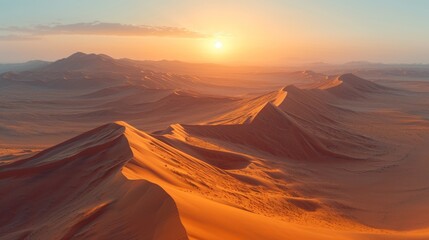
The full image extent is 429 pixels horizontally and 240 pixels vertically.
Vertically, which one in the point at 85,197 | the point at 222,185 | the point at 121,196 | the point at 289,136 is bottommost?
the point at 289,136

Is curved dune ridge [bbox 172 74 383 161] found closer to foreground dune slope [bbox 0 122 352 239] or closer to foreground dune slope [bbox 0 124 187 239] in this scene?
foreground dune slope [bbox 0 122 352 239]

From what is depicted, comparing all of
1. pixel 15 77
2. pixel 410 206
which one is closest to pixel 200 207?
pixel 410 206

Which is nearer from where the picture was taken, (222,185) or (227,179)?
(222,185)

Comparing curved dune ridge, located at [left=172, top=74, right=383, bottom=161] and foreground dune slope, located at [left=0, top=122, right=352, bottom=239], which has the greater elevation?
foreground dune slope, located at [left=0, top=122, right=352, bottom=239]

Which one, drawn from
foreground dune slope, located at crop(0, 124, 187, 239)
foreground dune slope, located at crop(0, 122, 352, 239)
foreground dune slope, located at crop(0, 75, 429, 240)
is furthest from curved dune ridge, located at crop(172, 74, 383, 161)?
foreground dune slope, located at crop(0, 124, 187, 239)

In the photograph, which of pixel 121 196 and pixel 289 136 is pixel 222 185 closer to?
pixel 121 196

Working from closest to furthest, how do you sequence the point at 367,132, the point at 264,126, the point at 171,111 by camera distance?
the point at 264,126
the point at 367,132
the point at 171,111

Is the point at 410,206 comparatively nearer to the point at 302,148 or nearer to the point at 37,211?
the point at 302,148

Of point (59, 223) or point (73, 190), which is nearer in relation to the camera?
point (59, 223)

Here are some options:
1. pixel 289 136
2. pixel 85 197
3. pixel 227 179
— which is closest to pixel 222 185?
pixel 227 179
